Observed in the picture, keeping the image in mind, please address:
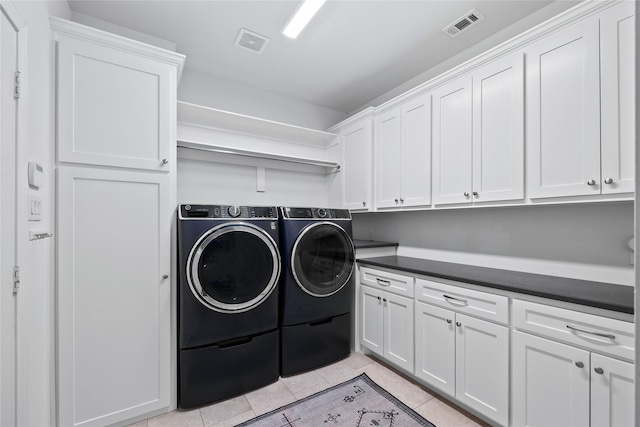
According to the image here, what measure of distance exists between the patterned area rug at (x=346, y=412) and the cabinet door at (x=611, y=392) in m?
0.84

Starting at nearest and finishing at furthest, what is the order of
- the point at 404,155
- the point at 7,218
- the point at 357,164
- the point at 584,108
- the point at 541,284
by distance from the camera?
1. the point at 7,218
2. the point at 584,108
3. the point at 541,284
4. the point at 404,155
5. the point at 357,164

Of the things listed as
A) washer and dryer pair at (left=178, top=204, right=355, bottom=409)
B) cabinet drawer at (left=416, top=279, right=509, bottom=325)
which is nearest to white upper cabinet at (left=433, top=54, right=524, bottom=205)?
cabinet drawer at (left=416, top=279, right=509, bottom=325)

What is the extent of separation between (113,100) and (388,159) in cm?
215

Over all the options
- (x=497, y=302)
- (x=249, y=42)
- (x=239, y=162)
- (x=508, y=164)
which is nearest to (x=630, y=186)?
(x=508, y=164)

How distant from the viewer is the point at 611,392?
1.18 metres

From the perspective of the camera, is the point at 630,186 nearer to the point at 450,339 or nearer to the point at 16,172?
the point at 450,339

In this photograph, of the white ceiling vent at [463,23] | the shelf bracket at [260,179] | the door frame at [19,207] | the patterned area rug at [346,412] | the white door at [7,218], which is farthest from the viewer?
the shelf bracket at [260,179]

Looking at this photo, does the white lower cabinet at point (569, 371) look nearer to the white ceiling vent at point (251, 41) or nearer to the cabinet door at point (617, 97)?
the cabinet door at point (617, 97)

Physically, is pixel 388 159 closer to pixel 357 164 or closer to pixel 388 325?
pixel 357 164

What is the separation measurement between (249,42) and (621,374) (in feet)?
9.78

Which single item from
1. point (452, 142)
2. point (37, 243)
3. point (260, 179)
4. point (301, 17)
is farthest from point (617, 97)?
point (37, 243)

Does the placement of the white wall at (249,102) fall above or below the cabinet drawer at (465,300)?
above

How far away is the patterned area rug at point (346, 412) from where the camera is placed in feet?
5.57

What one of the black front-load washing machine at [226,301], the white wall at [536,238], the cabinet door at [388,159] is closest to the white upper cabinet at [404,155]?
the cabinet door at [388,159]
